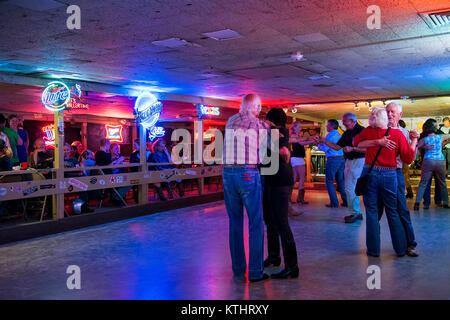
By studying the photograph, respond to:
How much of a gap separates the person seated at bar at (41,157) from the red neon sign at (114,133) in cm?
1053

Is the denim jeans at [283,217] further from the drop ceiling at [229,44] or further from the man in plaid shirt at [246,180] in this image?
the drop ceiling at [229,44]

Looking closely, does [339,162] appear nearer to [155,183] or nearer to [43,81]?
[155,183]

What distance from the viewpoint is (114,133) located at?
18.6 meters

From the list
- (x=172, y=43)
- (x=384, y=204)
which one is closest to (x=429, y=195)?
(x=384, y=204)

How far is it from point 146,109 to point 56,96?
7.68 feet

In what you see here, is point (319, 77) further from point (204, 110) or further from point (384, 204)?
point (384, 204)

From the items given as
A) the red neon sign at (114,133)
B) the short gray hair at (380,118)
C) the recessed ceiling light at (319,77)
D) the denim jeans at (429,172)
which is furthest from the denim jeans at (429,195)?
the red neon sign at (114,133)

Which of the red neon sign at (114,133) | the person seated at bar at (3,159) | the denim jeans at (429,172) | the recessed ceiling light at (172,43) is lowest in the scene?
the denim jeans at (429,172)

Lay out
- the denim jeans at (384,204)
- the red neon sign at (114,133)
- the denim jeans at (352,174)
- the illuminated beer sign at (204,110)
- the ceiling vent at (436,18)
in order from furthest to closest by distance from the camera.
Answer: the red neon sign at (114,133) < the illuminated beer sign at (204,110) < the denim jeans at (352,174) < the denim jeans at (384,204) < the ceiling vent at (436,18)

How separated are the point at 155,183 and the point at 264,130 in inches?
235

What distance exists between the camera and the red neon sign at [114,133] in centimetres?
1830

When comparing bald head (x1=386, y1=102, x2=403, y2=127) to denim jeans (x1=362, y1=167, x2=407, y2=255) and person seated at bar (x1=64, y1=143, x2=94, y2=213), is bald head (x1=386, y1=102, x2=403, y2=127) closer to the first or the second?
denim jeans (x1=362, y1=167, x2=407, y2=255)

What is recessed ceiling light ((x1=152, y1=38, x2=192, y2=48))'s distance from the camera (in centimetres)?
534
